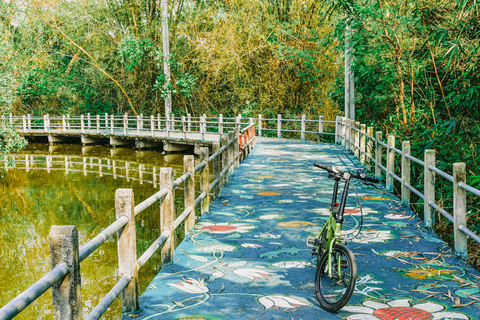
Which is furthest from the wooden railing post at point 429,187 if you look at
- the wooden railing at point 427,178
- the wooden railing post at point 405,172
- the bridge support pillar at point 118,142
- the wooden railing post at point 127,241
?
the bridge support pillar at point 118,142

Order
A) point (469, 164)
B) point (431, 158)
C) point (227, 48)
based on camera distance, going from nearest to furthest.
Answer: point (431, 158), point (469, 164), point (227, 48)

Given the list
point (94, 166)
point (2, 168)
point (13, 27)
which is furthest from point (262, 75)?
point (13, 27)

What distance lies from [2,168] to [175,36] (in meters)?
13.5

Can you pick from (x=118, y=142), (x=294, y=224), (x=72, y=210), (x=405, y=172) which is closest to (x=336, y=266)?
(x=294, y=224)

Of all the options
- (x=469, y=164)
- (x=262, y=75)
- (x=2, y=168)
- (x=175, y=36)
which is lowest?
(x=2, y=168)

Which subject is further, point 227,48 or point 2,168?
point 227,48

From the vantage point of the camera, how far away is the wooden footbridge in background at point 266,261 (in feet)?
14.7

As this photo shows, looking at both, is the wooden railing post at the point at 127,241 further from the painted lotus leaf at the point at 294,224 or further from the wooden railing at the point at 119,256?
the painted lotus leaf at the point at 294,224

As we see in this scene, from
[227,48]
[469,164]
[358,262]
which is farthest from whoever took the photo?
[227,48]

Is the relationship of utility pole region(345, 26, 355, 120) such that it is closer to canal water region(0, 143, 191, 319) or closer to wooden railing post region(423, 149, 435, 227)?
canal water region(0, 143, 191, 319)

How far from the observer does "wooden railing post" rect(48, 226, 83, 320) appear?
126 inches

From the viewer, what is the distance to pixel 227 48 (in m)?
30.8

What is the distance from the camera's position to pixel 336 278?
4.68 meters

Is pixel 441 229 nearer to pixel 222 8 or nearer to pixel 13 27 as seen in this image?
pixel 222 8
